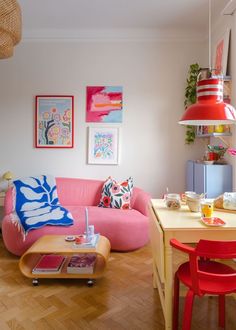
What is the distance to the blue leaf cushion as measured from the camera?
2873 mm

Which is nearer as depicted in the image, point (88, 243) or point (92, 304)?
point (92, 304)

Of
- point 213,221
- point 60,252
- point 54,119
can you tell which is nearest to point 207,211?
point 213,221

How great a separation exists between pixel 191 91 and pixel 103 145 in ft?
4.56

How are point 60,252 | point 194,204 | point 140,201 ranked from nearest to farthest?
point 194,204
point 60,252
point 140,201

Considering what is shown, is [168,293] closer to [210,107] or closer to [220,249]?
[220,249]

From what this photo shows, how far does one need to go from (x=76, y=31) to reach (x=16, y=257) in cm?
294

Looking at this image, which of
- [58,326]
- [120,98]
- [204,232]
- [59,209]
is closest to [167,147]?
[120,98]

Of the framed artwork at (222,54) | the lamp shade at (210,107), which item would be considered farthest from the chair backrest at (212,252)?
the framed artwork at (222,54)

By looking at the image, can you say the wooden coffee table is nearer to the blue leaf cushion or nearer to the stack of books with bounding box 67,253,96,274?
the stack of books with bounding box 67,253,96,274

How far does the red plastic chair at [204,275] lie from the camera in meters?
1.33

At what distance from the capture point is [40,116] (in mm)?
3736

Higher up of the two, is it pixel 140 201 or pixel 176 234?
pixel 176 234

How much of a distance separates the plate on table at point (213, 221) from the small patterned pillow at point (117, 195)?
175cm

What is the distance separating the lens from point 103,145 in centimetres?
374
